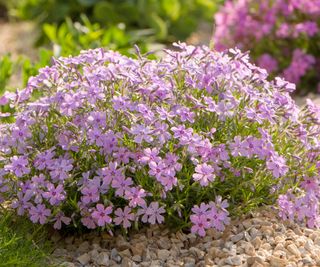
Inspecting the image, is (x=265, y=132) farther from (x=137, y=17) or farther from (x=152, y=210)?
(x=137, y=17)

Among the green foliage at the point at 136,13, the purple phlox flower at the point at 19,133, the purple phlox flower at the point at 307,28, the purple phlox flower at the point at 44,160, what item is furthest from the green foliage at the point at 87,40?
the purple phlox flower at the point at 44,160

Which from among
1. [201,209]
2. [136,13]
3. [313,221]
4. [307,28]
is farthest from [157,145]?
[136,13]

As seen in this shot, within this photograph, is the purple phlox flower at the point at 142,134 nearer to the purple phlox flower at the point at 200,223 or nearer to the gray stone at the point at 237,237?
the purple phlox flower at the point at 200,223

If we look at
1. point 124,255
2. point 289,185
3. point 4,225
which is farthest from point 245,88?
point 4,225

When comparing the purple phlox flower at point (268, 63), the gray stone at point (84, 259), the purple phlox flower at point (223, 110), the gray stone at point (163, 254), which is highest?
the purple phlox flower at point (223, 110)

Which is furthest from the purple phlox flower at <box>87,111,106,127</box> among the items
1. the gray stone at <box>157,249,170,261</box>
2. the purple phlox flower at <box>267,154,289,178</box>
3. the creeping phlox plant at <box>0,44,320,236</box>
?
the purple phlox flower at <box>267,154,289,178</box>

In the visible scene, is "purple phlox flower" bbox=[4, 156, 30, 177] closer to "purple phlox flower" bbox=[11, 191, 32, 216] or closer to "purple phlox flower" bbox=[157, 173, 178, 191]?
"purple phlox flower" bbox=[11, 191, 32, 216]
